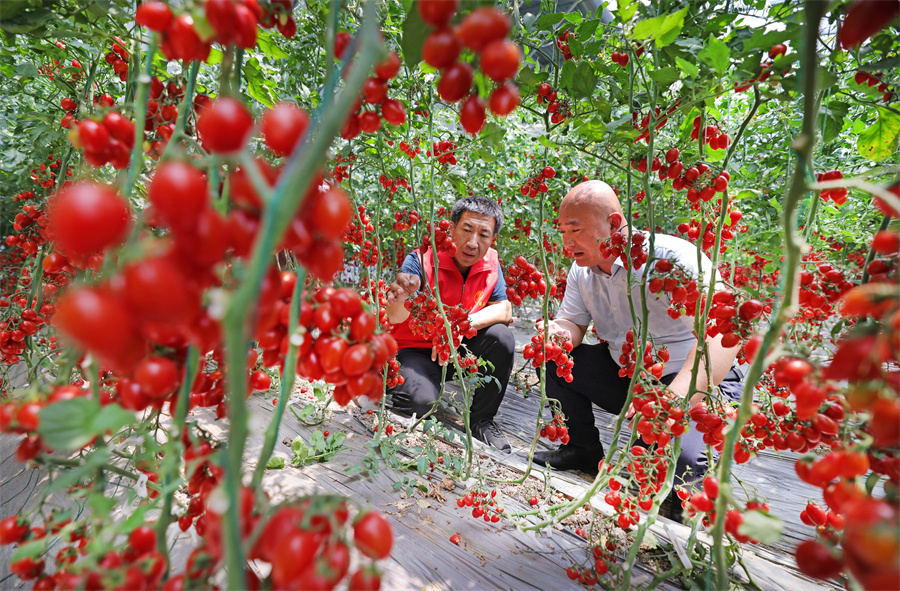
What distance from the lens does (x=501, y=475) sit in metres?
1.47

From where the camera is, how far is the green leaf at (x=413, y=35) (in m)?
0.39

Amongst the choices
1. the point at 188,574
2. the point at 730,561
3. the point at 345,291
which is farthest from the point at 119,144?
the point at 730,561

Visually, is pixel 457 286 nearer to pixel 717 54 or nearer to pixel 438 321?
pixel 438 321

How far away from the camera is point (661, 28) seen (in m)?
0.66

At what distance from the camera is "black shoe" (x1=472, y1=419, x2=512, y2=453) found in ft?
6.17

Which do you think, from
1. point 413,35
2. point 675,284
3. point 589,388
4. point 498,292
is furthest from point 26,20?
point 498,292

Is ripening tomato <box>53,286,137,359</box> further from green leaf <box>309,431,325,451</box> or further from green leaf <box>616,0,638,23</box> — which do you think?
green leaf <box>309,431,325,451</box>

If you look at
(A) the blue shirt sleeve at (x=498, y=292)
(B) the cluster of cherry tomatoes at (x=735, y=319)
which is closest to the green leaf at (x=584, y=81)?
(B) the cluster of cherry tomatoes at (x=735, y=319)

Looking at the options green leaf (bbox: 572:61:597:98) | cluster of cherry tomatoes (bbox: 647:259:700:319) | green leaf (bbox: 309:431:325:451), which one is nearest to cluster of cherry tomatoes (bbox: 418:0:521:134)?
green leaf (bbox: 572:61:597:98)

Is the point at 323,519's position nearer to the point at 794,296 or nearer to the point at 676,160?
the point at 794,296

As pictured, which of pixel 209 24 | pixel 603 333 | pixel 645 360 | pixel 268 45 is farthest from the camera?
pixel 603 333

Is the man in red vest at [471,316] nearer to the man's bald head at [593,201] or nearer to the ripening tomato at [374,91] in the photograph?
the man's bald head at [593,201]

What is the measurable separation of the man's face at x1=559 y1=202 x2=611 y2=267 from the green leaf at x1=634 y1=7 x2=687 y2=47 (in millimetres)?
938

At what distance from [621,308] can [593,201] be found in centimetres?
57
